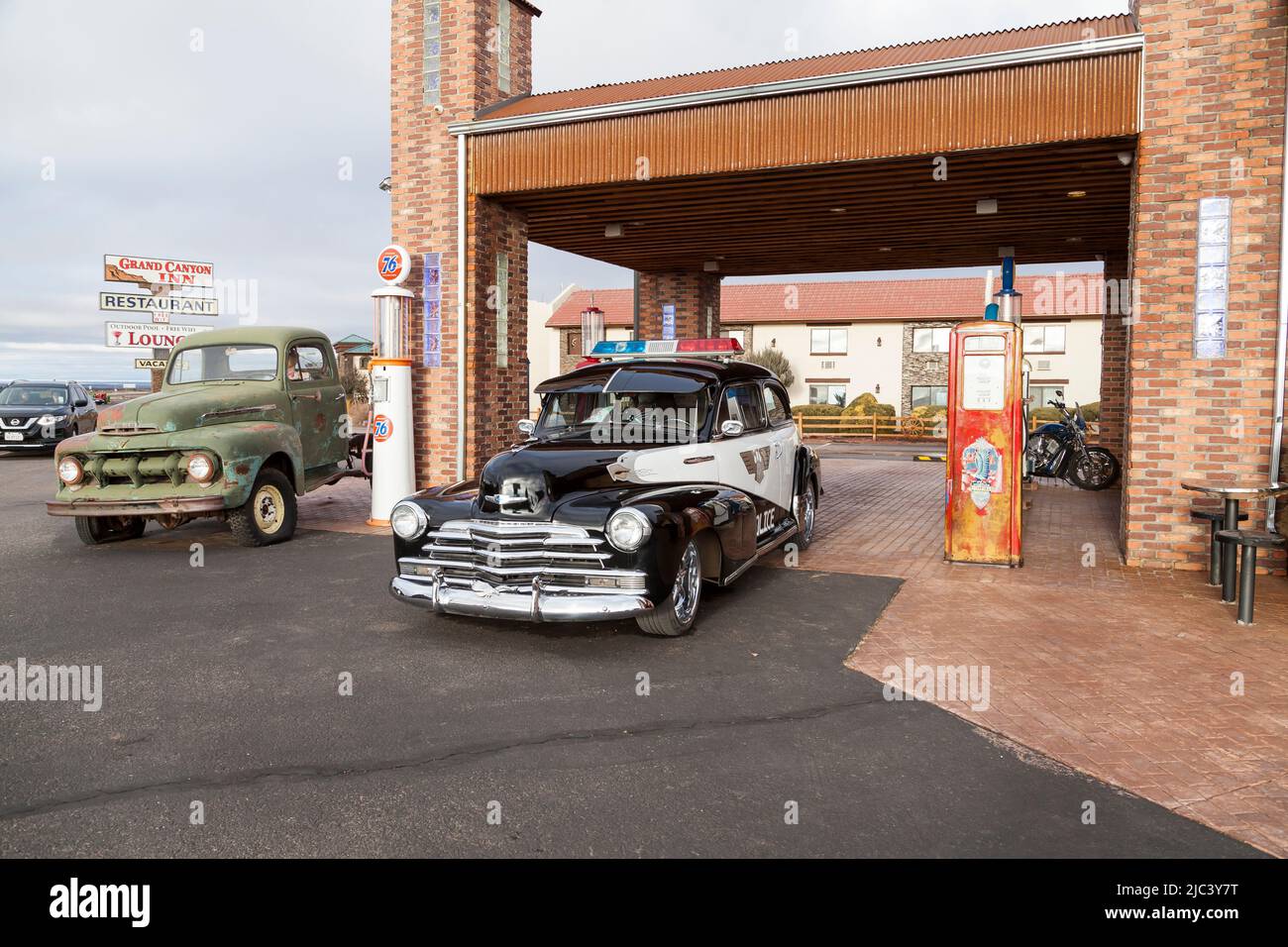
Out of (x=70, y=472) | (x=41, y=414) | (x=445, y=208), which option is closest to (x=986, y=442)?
(x=445, y=208)

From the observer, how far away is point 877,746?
3928 millimetres

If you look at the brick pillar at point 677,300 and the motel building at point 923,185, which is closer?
the motel building at point 923,185

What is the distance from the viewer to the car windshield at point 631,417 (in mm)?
6449

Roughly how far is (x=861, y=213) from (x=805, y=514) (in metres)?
5.51

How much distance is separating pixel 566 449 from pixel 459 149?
622 centimetres

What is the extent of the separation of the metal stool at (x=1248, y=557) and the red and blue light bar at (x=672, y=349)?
164 inches

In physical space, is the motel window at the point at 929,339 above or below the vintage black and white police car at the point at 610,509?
above

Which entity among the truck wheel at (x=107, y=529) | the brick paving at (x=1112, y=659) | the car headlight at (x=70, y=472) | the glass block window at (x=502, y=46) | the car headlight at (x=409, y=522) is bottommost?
the brick paving at (x=1112, y=659)

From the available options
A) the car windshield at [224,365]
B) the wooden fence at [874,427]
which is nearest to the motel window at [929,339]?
the wooden fence at [874,427]

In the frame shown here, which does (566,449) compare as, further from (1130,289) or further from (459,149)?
(459,149)

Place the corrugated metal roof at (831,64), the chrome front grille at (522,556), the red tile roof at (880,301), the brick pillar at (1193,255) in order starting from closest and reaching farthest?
the chrome front grille at (522,556), the brick pillar at (1193,255), the corrugated metal roof at (831,64), the red tile roof at (880,301)

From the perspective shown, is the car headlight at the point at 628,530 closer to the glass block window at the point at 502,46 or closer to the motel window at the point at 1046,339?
the glass block window at the point at 502,46

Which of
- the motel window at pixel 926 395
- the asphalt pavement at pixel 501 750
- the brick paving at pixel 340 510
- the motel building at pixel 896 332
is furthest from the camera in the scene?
the motel window at pixel 926 395
